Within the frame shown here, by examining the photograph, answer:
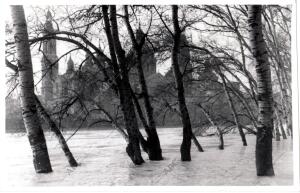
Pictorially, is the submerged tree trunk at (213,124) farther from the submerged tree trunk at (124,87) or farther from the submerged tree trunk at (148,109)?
the submerged tree trunk at (124,87)

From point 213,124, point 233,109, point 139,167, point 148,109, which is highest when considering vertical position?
point 148,109

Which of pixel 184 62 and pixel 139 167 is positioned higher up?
pixel 184 62

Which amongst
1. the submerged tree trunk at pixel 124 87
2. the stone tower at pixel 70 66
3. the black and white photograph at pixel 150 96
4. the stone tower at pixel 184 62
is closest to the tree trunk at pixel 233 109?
the black and white photograph at pixel 150 96

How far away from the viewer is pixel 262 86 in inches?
300

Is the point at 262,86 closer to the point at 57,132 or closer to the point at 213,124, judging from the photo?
the point at 213,124

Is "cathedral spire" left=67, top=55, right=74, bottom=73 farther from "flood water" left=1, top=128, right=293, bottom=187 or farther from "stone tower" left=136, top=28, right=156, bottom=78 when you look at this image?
"stone tower" left=136, top=28, right=156, bottom=78

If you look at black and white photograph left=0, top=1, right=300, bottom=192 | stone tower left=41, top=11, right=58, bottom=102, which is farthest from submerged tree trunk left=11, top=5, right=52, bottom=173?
stone tower left=41, top=11, right=58, bottom=102

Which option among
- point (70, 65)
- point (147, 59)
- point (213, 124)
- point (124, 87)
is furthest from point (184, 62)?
point (70, 65)

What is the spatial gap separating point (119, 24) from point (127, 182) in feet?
10.7

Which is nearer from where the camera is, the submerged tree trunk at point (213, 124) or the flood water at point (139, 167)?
the flood water at point (139, 167)

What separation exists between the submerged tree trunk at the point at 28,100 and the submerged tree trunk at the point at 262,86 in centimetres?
389

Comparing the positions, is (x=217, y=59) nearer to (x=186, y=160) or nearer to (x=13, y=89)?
(x=186, y=160)

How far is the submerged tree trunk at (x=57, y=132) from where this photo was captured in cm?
855

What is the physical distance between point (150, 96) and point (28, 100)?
2.65 m
